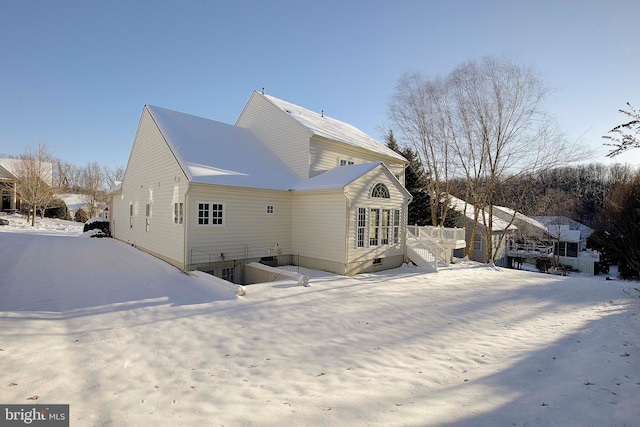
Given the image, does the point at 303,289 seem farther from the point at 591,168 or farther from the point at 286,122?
the point at 591,168

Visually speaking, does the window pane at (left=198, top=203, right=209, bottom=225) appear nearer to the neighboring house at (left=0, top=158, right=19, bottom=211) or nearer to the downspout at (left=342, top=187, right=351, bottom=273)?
the downspout at (left=342, top=187, right=351, bottom=273)

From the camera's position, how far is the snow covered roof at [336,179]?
42.3ft

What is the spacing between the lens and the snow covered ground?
3.68 m

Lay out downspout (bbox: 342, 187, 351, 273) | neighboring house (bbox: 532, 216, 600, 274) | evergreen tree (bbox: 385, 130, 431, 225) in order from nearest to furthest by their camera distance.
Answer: downspout (bbox: 342, 187, 351, 273)
evergreen tree (bbox: 385, 130, 431, 225)
neighboring house (bbox: 532, 216, 600, 274)

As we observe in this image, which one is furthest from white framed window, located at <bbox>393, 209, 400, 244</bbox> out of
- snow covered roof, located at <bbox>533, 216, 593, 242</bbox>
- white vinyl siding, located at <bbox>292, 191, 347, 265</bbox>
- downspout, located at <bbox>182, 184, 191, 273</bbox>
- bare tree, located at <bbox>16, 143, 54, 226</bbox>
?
bare tree, located at <bbox>16, 143, 54, 226</bbox>

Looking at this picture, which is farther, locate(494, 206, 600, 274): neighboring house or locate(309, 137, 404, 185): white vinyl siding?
locate(494, 206, 600, 274): neighboring house

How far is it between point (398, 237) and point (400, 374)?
36.4 ft

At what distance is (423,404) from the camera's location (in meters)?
3.87

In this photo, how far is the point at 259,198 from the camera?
13414 millimetres

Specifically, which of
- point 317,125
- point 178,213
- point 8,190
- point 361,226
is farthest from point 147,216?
point 8,190

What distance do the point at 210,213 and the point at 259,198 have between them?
2.28m

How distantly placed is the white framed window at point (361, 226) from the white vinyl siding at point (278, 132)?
12.0 ft

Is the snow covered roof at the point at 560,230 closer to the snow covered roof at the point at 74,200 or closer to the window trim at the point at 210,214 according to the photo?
the window trim at the point at 210,214

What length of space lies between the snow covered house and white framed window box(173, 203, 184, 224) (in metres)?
0.08
